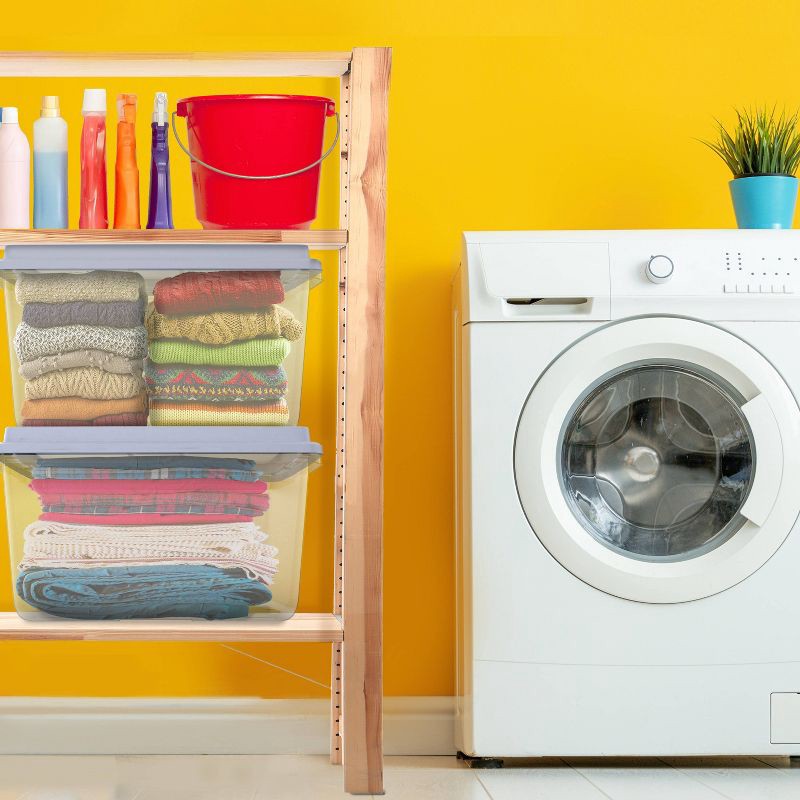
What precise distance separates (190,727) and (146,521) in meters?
0.68

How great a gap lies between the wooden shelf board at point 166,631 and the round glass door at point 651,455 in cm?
53

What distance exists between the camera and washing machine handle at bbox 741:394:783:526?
161cm

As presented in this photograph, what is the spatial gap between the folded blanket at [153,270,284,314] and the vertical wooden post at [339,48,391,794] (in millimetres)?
122

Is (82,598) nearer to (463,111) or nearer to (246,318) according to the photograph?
(246,318)

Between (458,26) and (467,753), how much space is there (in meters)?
1.46

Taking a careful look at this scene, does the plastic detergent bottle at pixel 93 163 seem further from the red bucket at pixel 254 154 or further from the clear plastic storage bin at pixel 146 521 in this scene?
the clear plastic storage bin at pixel 146 521

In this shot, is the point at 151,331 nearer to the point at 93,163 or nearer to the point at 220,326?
the point at 220,326

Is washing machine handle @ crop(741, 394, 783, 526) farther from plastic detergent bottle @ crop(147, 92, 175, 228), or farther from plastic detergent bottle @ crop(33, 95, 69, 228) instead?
plastic detergent bottle @ crop(33, 95, 69, 228)

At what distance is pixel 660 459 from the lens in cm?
167

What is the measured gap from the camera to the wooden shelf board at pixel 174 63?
56.6 inches

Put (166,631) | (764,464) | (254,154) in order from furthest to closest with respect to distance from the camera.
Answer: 1. (764,464)
2. (254,154)
3. (166,631)

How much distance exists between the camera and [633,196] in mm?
2072

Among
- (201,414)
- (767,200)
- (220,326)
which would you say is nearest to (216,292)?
(220,326)

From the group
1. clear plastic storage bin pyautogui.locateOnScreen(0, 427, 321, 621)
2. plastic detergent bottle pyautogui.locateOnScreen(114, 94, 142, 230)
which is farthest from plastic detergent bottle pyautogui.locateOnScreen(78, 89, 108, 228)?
clear plastic storage bin pyautogui.locateOnScreen(0, 427, 321, 621)
